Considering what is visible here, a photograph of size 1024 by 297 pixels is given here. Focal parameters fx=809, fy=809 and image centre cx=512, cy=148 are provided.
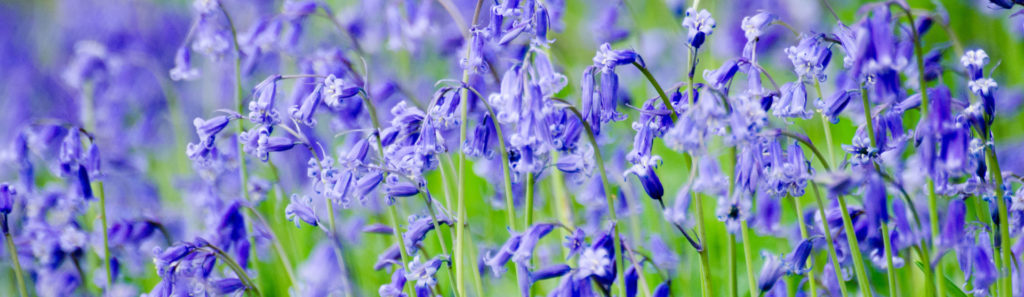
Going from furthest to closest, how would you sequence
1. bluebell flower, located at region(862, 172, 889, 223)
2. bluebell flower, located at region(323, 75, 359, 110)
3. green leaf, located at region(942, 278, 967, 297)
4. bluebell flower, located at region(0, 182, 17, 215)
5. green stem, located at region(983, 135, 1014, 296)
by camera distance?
bluebell flower, located at region(0, 182, 17, 215) < green leaf, located at region(942, 278, 967, 297) < bluebell flower, located at region(323, 75, 359, 110) < green stem, located at region(983, 135, 1014, 296) < bluebell flower, located at region(862, 172, 889, 223)

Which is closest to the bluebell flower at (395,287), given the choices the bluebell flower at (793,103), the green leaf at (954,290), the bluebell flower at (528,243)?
the bluebell flower at (528,243)

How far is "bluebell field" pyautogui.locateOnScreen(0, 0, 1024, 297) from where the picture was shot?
1.88 meters

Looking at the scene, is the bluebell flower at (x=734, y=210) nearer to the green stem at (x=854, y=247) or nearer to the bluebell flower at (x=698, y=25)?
the green stem at (x=854, y=247)

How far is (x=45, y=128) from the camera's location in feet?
9.90

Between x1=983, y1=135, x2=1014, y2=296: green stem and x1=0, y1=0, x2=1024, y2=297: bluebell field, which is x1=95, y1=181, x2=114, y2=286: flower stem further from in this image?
x1=983, y1=135, x2=1014, y2=296: green stem

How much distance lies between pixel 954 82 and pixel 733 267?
3.18 metres

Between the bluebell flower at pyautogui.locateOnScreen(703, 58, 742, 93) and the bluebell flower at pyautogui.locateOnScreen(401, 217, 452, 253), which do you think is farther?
the bluebell flower at pyautogui.locateOnScreen(401, 217, 452, 253)

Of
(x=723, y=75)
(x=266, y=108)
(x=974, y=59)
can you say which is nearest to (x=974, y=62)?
(x=974, y=59)

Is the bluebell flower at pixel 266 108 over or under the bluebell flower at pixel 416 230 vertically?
over

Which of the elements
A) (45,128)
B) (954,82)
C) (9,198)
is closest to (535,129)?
(9,198)

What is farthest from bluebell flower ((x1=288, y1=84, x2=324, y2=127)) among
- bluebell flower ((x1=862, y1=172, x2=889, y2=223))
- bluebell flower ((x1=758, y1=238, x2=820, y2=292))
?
bluebell flower ((x1=862, y1=172, x2=889, y2=223))

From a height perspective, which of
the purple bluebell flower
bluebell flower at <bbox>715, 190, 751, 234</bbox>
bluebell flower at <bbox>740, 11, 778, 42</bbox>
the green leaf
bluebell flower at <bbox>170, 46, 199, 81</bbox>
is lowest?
the green leaf

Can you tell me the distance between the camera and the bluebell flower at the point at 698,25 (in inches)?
74.1

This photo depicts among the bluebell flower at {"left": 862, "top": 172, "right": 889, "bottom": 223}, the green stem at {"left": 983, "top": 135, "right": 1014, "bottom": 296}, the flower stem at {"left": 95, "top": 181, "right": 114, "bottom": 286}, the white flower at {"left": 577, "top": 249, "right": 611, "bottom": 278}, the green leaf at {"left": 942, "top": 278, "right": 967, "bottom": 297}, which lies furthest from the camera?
the flower stem at {"left": 95, "top": 181, "right": 114, "bottom": 286}
